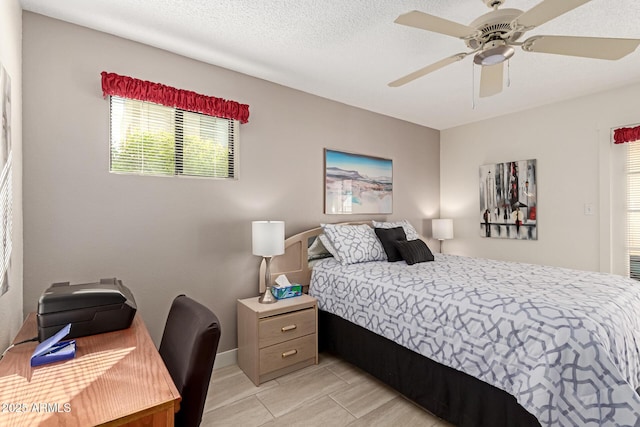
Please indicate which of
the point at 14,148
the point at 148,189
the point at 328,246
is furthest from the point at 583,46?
the point at 14,148

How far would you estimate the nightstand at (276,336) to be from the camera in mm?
2311

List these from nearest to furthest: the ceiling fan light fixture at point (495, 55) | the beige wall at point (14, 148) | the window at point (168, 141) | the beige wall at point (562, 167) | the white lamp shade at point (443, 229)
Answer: the beige wall at point (14, 148) → the ceiling fan light fixture at point (495, 55) → the window at point (168, 141) → the beige wall at point (562, 167) → the white lamp shade at point (443, 229)

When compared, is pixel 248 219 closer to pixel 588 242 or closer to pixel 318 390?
pixel 318 390

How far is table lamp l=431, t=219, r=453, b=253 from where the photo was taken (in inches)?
165

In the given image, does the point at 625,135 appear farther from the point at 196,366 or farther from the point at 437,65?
the point at 196,366

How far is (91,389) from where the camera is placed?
926 millimetres

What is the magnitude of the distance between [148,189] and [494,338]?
7.79 feet

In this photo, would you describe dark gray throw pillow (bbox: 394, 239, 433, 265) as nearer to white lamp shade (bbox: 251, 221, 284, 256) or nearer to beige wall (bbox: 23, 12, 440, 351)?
beige wall (bbox: 23, 12, 440, 351)

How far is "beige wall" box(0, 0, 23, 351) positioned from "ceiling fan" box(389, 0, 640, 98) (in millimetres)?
1811

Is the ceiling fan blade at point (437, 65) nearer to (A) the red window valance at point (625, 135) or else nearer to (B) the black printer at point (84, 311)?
(B) the black printer at point (84, 311)

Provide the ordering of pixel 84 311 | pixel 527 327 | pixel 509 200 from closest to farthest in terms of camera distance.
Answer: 1. pixel 84 311
2. pixel 527 327
3. pixel 509 200

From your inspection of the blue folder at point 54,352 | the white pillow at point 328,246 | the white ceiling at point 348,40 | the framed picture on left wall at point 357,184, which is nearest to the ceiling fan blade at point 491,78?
the white ceiling at point 348,40

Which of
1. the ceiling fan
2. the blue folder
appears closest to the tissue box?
the blue folder

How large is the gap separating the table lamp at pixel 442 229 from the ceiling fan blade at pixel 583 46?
2.66 metres
